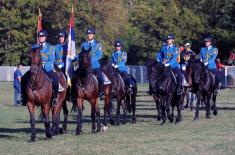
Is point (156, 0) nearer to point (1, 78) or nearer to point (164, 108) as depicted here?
point (1, 78)

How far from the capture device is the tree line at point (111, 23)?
242ft

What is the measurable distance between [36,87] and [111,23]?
62928 mm

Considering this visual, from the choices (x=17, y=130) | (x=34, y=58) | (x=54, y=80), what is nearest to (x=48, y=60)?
(x=54, y=80)

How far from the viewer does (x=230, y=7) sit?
70812mm

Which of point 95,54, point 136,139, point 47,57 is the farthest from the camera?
point 95,54

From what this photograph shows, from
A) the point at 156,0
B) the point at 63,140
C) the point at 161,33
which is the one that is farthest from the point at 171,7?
the point at 63,140

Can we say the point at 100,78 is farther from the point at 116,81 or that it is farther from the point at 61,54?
the point at 116,81

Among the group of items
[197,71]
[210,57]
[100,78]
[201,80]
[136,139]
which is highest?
[210,57]

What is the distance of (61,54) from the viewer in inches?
818

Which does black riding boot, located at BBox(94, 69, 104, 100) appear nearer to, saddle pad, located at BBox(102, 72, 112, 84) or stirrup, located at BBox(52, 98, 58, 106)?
saddle pad, located at BBox(102, 72, 112, 84)

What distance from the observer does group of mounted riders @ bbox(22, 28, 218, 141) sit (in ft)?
60.6

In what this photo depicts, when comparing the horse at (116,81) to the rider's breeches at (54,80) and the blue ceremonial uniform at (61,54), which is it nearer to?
the blue ceremonial uniform at (61,54)

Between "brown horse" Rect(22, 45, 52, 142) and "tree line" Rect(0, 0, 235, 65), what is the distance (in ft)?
176

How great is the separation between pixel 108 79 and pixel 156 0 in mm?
70497
